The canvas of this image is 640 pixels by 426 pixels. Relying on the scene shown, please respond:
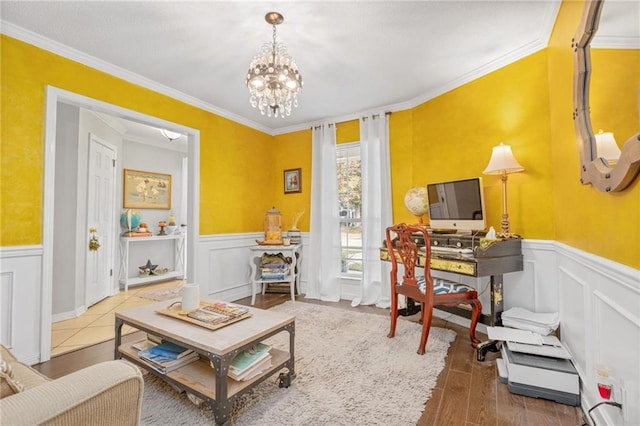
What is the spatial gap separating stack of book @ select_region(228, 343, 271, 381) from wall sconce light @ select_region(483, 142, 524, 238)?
2.11 m

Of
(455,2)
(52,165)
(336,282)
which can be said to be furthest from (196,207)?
(455,2)

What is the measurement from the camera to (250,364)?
5.36ft

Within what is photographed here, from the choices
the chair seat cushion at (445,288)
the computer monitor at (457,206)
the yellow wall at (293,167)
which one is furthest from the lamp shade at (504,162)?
the yellow wall at (293,167)

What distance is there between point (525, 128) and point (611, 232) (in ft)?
5.28

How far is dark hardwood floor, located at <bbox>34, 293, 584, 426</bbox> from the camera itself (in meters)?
1.56

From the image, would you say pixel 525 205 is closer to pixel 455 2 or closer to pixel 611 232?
pixel 611 232

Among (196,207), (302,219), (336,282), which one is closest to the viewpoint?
(196,207)

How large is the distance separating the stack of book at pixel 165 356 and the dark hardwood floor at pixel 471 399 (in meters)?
0.86

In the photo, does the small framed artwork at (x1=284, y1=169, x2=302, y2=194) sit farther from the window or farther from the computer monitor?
the computer monitor

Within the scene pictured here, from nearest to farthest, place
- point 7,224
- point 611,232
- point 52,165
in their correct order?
point 611,232 → point 7,224 → point 52,165

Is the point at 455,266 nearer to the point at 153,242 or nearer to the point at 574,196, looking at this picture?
the point at 574,196

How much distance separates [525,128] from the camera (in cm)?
254

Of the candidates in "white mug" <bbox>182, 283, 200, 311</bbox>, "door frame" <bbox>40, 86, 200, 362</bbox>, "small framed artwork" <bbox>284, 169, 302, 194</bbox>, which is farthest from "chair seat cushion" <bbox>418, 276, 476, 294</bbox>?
"door frame" <bbox>40, 86, 200, 362</bbox>

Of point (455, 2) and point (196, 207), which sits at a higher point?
point (455, 2)
